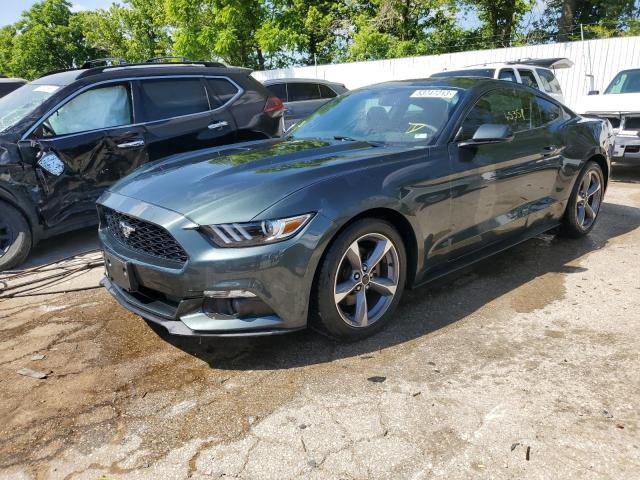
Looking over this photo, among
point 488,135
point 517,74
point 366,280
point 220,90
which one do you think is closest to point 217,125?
point 220,90

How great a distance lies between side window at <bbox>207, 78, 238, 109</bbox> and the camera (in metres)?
5.96

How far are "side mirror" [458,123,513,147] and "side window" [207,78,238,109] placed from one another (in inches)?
130

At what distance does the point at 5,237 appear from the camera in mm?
4844

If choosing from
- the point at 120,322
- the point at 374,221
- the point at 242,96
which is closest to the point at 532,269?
the point at 374,221

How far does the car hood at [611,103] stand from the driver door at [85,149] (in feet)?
23.7

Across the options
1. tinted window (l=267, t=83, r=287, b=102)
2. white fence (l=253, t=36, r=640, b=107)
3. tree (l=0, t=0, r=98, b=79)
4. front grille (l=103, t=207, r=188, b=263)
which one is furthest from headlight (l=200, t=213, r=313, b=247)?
tree (l=0, t=0, r=98, b=79)

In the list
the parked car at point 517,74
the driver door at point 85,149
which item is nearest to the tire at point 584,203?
the driver door at point 85,149

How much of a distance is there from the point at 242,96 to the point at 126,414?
4.41 m

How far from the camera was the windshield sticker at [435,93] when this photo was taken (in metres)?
3.85

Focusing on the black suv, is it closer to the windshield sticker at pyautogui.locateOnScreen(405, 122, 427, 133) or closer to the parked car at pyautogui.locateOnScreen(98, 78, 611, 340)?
the parked car at pyautogui.locateOnScreen(98, 78, 611, 340)

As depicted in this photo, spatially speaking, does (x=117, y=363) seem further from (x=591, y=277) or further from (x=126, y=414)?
(x=591, y=277)

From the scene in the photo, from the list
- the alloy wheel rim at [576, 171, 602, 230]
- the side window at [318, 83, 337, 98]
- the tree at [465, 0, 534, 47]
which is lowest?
the alloy wheel rim at [576, 171, 602, 230]

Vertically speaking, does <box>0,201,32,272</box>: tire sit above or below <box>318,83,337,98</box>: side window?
below

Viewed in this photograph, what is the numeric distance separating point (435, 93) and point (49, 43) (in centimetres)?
5133
